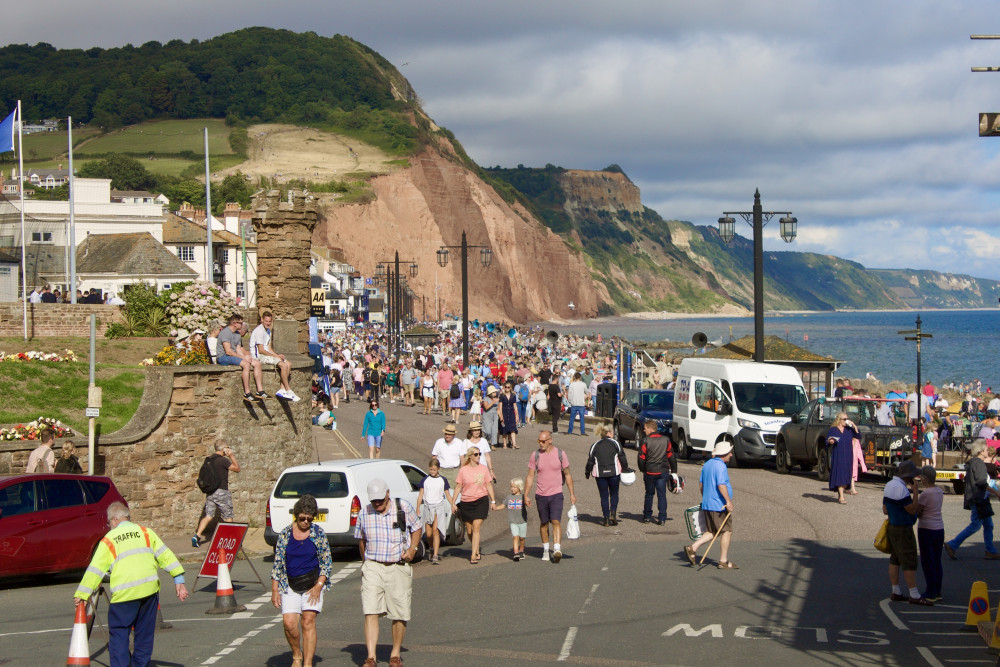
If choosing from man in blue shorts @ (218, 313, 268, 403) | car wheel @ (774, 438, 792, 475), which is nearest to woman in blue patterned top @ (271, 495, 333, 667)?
man in blue shorts @ (218, 313, 268, 403)

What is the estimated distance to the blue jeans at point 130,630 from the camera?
7645 millimetres

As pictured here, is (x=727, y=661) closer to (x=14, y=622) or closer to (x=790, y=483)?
(x=14, y=622)

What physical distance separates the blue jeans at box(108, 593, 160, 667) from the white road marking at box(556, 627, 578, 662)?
3115 mm

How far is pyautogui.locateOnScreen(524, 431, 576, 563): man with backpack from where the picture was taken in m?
13.2

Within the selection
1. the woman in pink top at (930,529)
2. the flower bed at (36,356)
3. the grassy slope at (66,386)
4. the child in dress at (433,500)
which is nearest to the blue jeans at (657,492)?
the child in dress at (433,500)

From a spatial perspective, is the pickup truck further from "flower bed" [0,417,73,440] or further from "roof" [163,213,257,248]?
"roof" [163,213,257,248]

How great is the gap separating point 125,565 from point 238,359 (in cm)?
958

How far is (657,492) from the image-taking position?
52.0 ft

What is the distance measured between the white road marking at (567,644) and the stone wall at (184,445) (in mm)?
8558

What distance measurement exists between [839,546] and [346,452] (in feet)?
42.4

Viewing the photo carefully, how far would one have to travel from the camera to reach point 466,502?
13141 mm

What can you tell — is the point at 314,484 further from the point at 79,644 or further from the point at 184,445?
the point at 79,644

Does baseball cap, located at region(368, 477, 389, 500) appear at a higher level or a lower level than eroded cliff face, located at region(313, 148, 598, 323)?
lower

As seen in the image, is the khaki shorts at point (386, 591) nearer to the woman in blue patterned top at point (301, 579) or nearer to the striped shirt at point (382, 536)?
the striped shirt at point (382, 536)
